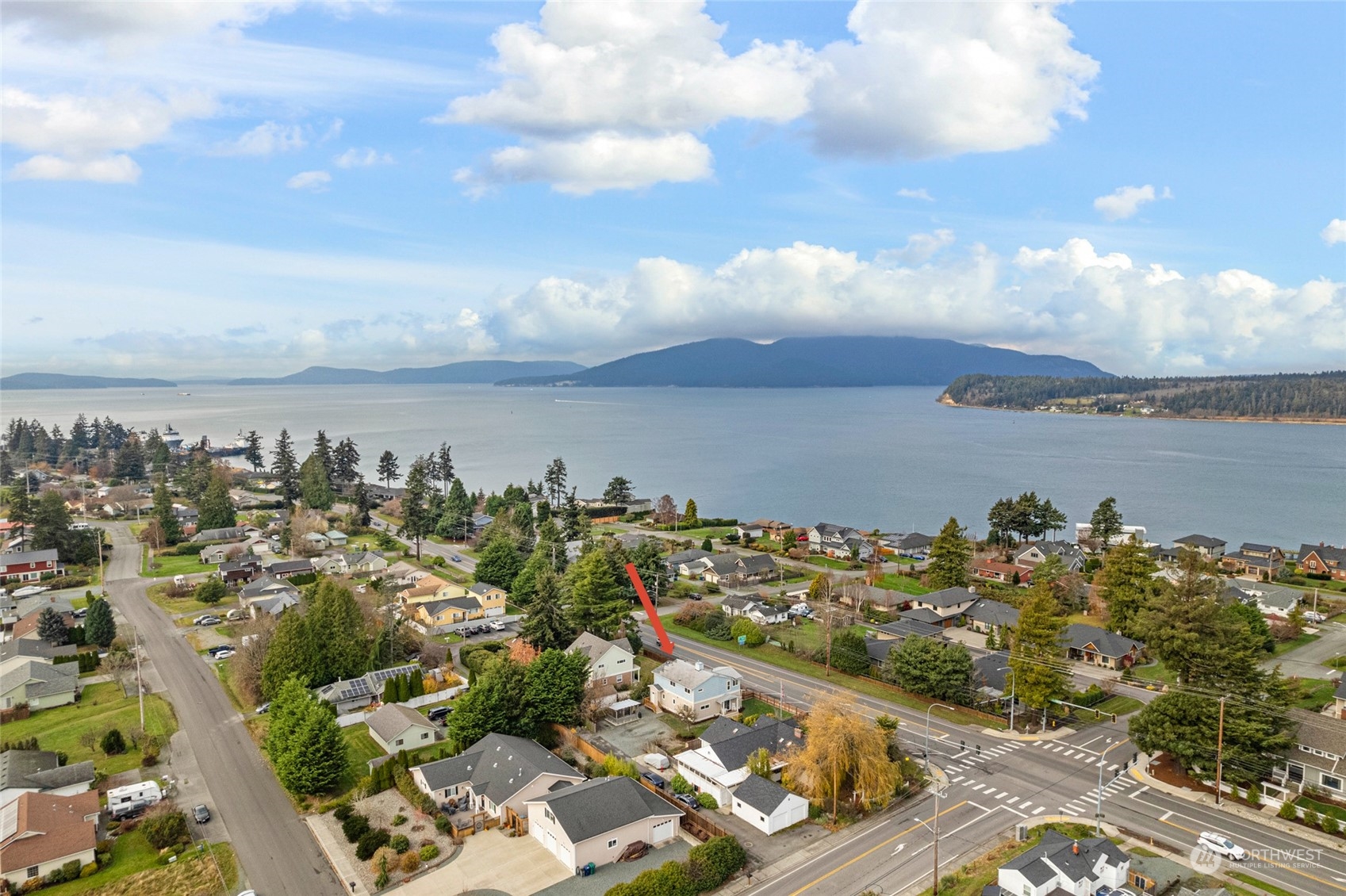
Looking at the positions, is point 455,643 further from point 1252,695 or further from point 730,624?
point 1252,695

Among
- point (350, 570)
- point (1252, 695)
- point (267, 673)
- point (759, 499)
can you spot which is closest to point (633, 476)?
point (759, 499)

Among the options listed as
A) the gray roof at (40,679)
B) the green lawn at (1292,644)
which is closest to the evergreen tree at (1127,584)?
the green lawn at (1292,644)

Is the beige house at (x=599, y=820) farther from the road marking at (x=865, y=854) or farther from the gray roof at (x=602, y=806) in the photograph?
the road marking at (x=865, y=854)

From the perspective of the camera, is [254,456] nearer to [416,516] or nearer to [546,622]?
[416,516]

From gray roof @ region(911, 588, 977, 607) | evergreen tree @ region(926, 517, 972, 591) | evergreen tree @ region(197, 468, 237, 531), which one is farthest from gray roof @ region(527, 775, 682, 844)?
evergreen tree @ region(197, 468, 237, 531)

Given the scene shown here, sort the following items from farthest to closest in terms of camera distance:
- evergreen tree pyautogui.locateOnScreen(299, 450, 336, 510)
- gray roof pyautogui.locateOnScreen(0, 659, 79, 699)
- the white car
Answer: evergreen tree pyautogui.locateOnScreen(299, 450, 336, 510), gray roof pyautogui.locateOnScreen(0, 659, 79, 699), the white car

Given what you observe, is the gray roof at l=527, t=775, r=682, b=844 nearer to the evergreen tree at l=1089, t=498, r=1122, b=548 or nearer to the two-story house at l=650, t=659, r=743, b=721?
the two-story house at l=650, t=659, r=743, b=721

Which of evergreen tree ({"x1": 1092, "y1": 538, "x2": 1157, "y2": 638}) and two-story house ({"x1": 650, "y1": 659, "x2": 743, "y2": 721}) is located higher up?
evergreen tree ({"x1": 1092, "y1": 538, "x2": 1157, "y2": 638})
